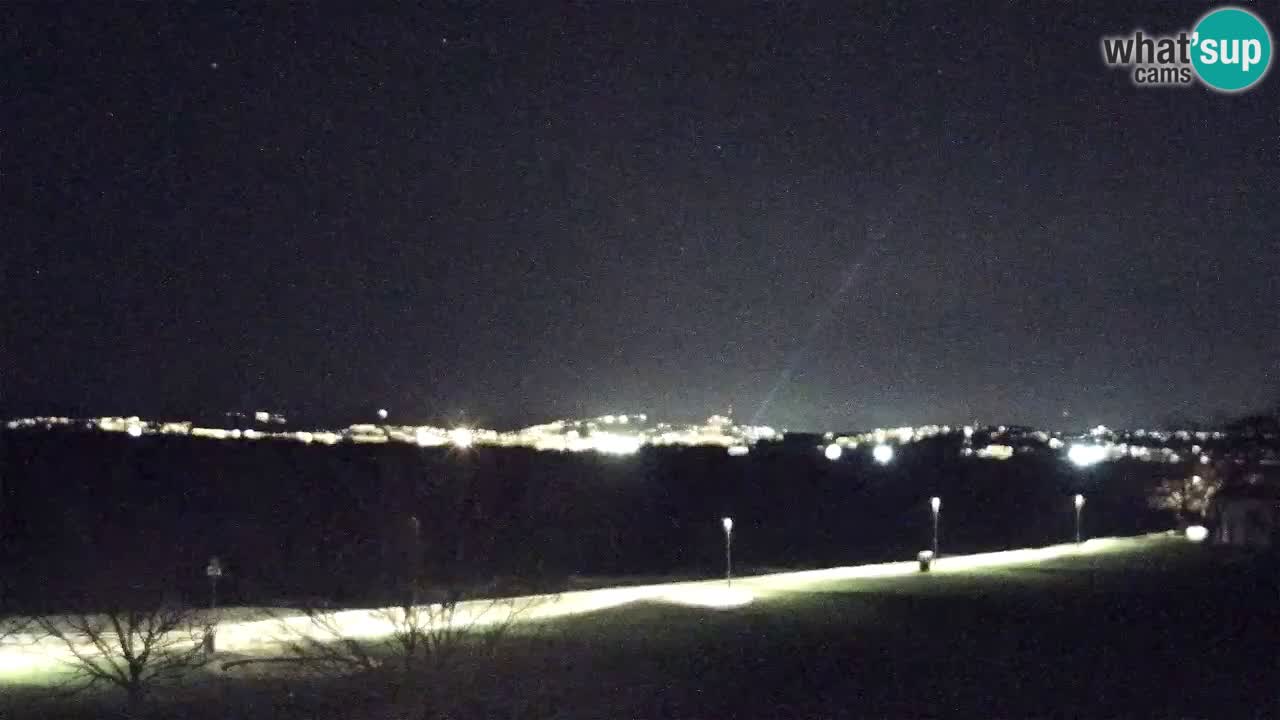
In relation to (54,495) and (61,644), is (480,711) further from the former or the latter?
(54,495)

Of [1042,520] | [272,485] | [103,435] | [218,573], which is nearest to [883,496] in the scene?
[1042,520]

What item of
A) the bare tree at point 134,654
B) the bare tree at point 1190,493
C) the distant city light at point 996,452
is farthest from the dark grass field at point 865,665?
the distant city light at point 996,452

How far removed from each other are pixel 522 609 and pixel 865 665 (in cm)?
475

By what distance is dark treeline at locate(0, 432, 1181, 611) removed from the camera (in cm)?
3650

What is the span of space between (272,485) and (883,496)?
153 feet

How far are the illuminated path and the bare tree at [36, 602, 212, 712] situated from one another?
16.2 inches

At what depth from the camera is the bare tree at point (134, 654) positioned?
11508 millimetres

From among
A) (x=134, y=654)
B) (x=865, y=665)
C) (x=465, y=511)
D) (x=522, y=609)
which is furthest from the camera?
(x=465, y=511)

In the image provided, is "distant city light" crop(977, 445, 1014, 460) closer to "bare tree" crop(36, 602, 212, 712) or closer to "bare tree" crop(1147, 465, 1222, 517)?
"bare tree" crop(1147, 465, 1222, 517)

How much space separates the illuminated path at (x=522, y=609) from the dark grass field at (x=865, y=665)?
697 millimetres

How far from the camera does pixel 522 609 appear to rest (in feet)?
55.4

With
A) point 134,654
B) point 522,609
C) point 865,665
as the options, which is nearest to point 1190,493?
point 865,665

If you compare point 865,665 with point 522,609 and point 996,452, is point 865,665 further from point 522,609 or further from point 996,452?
point 996,452

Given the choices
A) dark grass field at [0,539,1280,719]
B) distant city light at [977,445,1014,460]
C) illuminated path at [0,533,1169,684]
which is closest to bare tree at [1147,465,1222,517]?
illuminated path at [0,533,1169,684]
